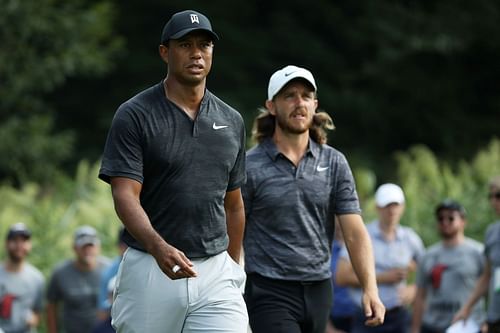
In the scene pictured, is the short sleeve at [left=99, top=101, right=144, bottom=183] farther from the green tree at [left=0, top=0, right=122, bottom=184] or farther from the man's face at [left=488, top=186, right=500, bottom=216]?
the green tree at [left=0, top=0, right=122, bottom=184]

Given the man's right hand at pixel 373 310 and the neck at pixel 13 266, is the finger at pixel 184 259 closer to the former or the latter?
the man's right hand at pixel 373 310

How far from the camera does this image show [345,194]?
8.11 m

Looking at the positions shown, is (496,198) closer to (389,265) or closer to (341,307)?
(389,265)

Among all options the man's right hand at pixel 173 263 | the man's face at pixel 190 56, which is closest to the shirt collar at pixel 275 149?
the man's face at pixel 190 56

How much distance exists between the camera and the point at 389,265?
37.7 ft

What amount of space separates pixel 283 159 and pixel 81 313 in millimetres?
6316

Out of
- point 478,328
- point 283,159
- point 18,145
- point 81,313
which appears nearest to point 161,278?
point 283,159

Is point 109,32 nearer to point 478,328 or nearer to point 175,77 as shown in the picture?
point 478,328

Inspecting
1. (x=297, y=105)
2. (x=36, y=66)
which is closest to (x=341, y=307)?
(x=297, y=105)

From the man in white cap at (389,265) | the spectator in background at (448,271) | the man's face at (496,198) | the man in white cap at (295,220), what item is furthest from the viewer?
the spectator in background at (448,271)

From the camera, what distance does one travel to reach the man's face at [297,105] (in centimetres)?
816

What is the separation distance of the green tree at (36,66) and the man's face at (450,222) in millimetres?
12133

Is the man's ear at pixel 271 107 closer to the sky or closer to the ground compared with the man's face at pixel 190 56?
closer to the sky

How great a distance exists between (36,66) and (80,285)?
974cm
